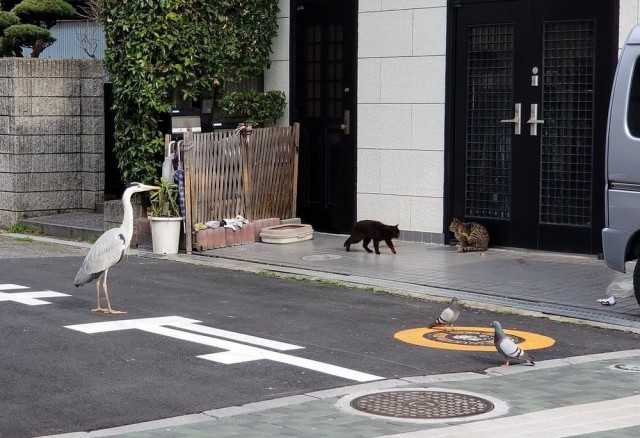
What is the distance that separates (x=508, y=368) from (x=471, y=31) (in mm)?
7524

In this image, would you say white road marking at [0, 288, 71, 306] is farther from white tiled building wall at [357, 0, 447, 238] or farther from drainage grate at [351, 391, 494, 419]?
white tiled building wall at [357, 0, 447, 238]

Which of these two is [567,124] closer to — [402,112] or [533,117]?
[533,117]

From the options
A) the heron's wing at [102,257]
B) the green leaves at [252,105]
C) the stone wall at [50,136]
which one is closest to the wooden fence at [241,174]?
the green leaves at [252,105]

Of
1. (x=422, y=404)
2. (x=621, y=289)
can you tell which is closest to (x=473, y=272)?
(x=621, y=289)

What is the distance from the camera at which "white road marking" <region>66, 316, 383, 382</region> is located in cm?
854

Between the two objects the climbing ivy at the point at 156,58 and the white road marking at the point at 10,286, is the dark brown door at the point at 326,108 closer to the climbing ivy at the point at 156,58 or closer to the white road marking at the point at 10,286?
the climbing ivy at the point at 156,58

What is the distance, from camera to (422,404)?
7453 millimetres

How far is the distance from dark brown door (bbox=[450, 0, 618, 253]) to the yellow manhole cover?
177 inches

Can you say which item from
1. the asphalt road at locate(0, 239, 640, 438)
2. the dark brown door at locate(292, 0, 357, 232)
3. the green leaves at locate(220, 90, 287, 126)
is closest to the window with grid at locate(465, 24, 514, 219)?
the dark brown door at locate(292, 0, 357, 232)

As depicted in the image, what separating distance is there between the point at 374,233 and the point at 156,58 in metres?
3.84

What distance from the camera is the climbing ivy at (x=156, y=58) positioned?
15688mm

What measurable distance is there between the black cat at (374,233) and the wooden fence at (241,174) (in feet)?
5.88

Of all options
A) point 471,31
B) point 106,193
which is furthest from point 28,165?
point 471,31

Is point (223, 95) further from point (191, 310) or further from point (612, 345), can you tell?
point (612, 345)
